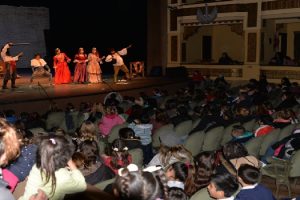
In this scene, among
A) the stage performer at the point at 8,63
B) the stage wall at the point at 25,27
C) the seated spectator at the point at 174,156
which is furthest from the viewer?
the stage wall at the point at 25,27

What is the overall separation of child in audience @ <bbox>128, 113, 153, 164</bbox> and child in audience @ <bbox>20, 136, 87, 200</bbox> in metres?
2.95

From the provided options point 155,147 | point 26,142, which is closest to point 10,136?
point 26,142

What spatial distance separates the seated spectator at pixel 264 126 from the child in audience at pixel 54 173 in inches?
134

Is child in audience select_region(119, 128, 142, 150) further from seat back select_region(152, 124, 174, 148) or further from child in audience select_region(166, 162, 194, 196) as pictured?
child in audience select_region(166, 162, 194, 196)

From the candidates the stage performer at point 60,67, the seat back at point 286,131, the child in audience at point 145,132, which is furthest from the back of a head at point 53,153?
the stage performer at point 60,67

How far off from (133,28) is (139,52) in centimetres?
114

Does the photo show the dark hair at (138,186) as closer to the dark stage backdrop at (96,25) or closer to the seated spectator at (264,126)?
the seated spectator at (264,126)

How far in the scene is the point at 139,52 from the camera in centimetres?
1902

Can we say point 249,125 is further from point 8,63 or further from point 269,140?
point 8,63

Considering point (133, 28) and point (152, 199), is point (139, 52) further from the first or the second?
point (152, 199)

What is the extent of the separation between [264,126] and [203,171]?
2218 mm

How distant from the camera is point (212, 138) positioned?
584 centimetres

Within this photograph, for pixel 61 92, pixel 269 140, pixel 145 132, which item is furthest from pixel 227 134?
pixel 61 92

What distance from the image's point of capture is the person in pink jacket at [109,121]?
6648 mm
